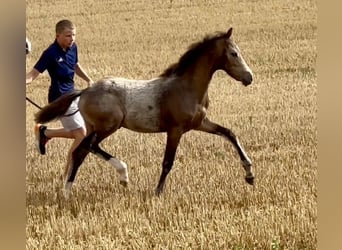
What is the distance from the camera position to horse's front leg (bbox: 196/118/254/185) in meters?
4.31

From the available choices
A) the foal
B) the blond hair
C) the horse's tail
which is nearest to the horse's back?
the foal

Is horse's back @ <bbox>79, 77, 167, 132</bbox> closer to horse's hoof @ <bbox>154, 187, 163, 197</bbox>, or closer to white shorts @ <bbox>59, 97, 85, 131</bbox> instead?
white shorts @ <bbox>59, 97, 85, 131</bbox>

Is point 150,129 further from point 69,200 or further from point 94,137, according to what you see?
point 69,200

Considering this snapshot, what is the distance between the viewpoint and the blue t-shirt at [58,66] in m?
4.09

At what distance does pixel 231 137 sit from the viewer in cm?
432

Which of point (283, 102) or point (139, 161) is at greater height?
point (283, 102)

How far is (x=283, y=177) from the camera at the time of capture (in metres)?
4.33

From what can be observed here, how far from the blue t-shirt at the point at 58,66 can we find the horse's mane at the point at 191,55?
1.84ft
